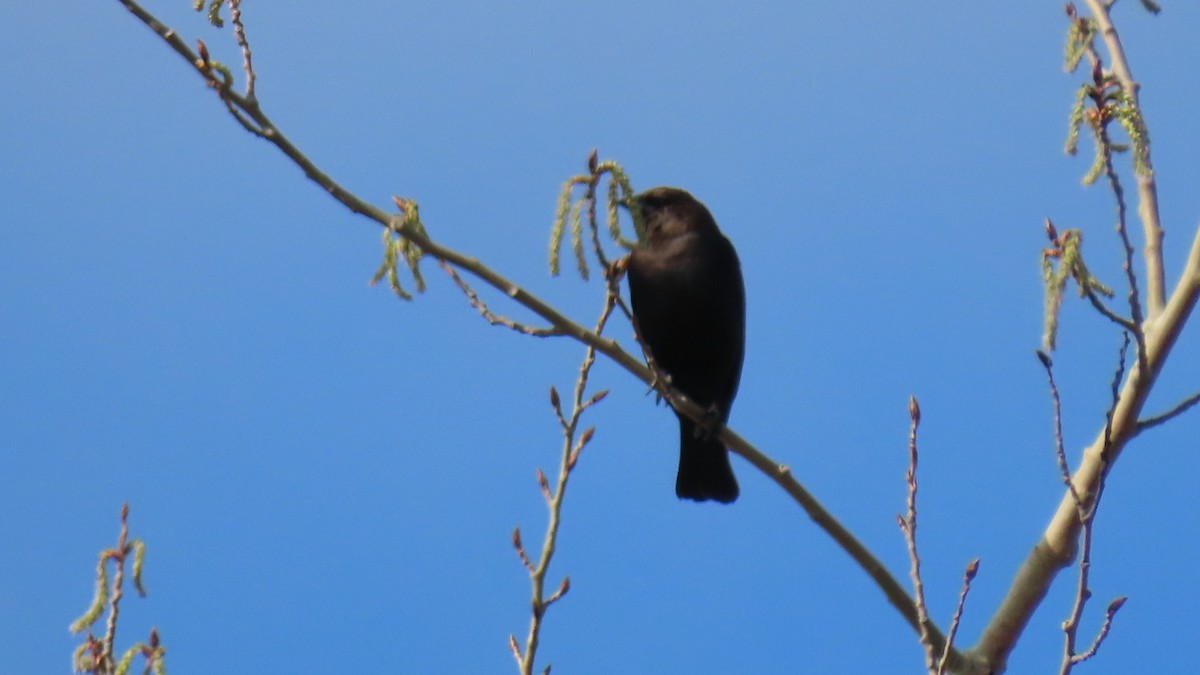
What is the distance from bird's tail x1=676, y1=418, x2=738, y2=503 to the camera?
18.3 feet

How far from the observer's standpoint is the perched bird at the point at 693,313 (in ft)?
16.9

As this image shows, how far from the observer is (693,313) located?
5.12 meters

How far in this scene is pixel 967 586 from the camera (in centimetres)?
289

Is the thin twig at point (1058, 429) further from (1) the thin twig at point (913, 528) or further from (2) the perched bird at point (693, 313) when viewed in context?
(2) the perched bird at point (693, 313)

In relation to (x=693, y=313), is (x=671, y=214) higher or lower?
higher

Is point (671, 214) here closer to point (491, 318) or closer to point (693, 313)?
point (693, 313)

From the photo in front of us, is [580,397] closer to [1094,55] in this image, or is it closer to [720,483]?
[1094,55]

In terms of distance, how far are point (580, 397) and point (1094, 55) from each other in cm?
191

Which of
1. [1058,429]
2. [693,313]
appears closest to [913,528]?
[1058,429]

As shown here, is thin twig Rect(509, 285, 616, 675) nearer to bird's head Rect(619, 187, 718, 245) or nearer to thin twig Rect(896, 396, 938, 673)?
thin twig Rect(896, 396, 938, 673)

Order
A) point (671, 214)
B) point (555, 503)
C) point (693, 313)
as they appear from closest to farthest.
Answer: point (555, 503)
point (693, 313)
point (671, 214)

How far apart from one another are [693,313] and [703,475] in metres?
0.83

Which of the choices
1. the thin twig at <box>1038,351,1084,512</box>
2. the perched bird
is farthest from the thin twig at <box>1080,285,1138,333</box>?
the perched bird

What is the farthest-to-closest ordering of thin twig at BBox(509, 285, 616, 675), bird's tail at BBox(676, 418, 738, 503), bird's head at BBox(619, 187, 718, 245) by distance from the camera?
1. bird's tail at BBox(676, 418, 738, 503)
2. bird's head at BBox(619, 187, 718, 245)
3. thin twig at BBox(509, 285, 616, 675)
